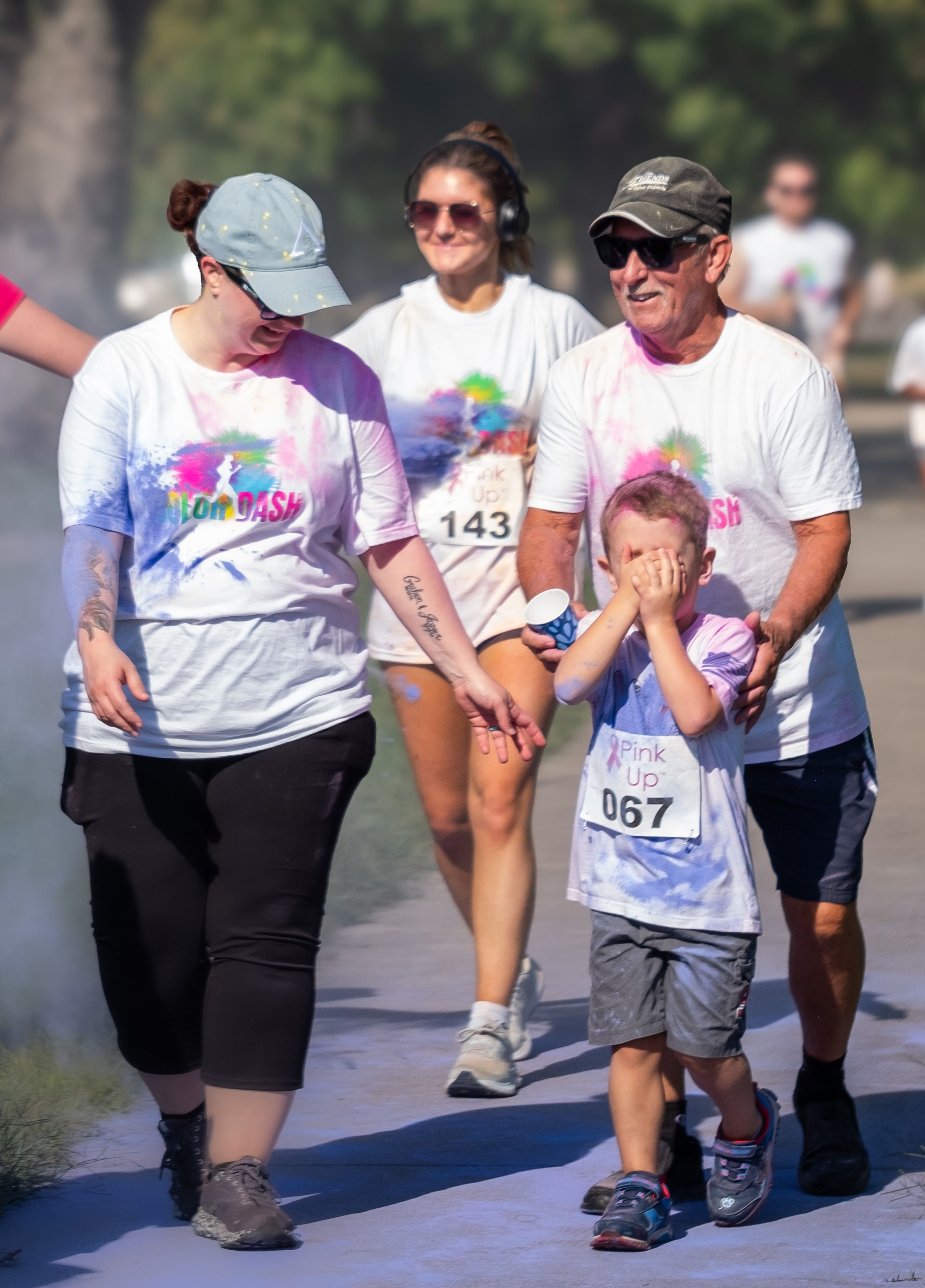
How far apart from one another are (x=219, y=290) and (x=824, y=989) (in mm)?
1803

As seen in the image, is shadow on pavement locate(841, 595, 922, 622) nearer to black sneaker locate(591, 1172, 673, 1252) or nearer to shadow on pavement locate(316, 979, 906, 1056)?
shadow on pavement locate(316, 979, 906, 1056)

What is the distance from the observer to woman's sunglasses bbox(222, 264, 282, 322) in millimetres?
3855

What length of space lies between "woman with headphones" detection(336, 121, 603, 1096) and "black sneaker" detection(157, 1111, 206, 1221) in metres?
1.16

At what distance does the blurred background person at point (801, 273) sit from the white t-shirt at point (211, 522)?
28.7 ft

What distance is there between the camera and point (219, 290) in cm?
392

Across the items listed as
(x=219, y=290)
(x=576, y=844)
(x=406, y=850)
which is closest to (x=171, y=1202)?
(x=576, y=844)

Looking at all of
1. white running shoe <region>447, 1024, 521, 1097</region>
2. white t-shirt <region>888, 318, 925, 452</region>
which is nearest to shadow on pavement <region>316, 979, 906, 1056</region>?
white running shoe <region>447, 1024, 521, 1097</region>

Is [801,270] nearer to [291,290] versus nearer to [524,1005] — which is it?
[524,1005]

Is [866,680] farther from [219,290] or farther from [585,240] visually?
[585,240]

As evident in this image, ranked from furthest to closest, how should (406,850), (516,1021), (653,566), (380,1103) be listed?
1. (406,850)
2. (516,1021)
3. (380,1103)
4. (653,566)

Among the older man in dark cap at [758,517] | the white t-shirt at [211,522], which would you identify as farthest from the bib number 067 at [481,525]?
the white t-shirt at [211,522]

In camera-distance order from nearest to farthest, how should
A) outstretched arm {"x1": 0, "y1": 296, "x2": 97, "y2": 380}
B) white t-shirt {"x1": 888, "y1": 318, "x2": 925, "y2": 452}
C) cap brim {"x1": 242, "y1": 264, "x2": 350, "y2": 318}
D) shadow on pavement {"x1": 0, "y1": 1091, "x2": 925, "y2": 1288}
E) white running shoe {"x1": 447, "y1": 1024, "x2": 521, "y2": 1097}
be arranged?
1. cap brim {"x1": 242, "y1": 264, "x2": 350, "y2": 318}
2. shadow on pavement {"x1": 0, "y1": 1091, "x2": 925, "y2": 1288}
3. outstretched arm {"x1": 0, "y1": 296, "x2": 97, "y2": 380}
4. white running shoe {"x1": 447, "y1": 1024, "x2": 521, "y2": 1097}
5. white t-shirt {"x1": 888, "y1": 318, "x2": 925, "y2": 452}

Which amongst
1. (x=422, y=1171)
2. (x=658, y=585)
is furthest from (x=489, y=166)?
(x=422, y=1171)

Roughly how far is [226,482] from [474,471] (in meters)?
1.46
